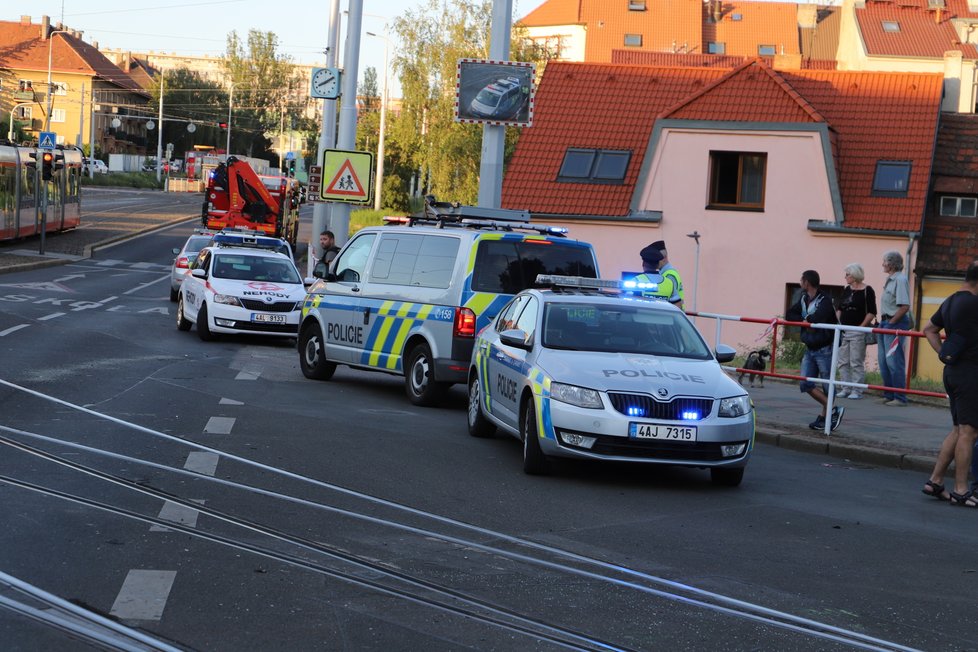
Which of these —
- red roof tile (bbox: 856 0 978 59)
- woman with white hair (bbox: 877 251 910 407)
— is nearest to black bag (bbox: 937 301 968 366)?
woman with white hair (bbox: 877 251 910 407)

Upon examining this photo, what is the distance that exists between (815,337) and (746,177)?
2129cm

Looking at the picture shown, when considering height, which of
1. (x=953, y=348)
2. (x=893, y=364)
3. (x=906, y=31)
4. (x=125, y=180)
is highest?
(x=906, y=31)

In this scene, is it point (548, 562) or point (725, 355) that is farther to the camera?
point (725, 355)

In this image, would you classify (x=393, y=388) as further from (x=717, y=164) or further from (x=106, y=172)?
(x=106, y=172)

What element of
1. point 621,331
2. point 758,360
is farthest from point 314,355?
point 621,331

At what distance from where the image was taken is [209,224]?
47.3m

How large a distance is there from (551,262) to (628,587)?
27.2 feet

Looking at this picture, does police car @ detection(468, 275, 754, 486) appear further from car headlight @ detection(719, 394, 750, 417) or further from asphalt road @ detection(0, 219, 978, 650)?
asphalt road @ detection(0, 219, 978, 650)

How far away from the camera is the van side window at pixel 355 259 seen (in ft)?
54.3

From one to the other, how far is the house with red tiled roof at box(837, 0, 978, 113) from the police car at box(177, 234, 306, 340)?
5023 centimetres

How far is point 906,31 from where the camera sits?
73188 mm

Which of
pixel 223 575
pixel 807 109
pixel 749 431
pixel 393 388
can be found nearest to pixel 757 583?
pixel 223 575

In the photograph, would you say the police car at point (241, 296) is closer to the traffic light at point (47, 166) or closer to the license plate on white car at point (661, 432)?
the license plate on white car at point (661, 432)

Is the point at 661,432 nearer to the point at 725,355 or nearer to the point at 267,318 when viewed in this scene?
the point at 725,355
